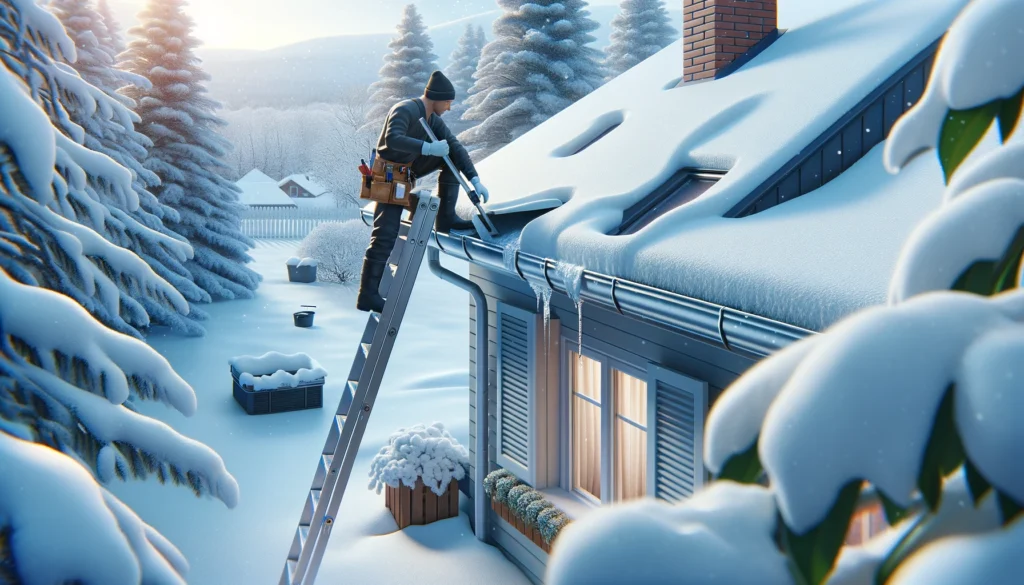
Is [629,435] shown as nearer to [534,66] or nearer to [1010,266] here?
[1010,266]

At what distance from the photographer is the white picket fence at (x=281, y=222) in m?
32.1

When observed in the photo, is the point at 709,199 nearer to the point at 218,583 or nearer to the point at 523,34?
the point at 218,583

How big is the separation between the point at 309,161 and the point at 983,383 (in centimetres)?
6481

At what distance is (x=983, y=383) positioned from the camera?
87cm

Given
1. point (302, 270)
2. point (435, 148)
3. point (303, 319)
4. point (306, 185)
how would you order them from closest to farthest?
1. point (435, 148)
2. point (303, 319)
3. point (302, 270)
4. point (306, 185)

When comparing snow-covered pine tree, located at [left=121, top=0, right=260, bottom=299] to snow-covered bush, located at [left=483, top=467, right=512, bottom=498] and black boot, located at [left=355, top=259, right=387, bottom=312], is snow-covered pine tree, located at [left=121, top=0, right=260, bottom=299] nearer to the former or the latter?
snow-covered bush, located at [left=483, top=467, right=512, bottom=498]

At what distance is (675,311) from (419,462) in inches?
182

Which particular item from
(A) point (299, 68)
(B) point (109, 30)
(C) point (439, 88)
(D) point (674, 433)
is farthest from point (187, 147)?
(A) point (299, 68)

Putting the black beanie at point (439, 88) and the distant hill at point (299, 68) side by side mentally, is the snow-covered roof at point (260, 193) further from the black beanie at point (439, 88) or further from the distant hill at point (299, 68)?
the distant hill at point (299, 68)

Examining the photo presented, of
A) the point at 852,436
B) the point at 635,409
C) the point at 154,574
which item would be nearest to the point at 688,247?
the point at 635,409

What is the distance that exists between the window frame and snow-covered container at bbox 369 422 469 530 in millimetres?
1571

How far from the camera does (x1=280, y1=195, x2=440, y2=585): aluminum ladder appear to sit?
5352mm

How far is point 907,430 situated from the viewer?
894mm

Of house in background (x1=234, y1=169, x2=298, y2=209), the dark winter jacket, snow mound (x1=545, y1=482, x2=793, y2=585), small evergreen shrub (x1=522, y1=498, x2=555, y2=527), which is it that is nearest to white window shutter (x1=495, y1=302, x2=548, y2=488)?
small evergreen shrub (x1=522, y1=498, x2=555, y2=527)
